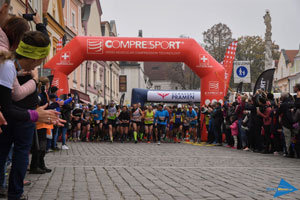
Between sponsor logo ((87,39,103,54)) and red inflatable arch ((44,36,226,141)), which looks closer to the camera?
red inflatable arch ((44,36,226,141))


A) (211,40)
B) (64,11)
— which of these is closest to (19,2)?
(64,11)

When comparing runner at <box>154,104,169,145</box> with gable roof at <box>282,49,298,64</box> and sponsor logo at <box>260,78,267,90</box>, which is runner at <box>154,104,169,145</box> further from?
gable roof at <box>282,49,298,64</box>

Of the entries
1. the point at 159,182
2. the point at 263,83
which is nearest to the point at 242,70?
the point at 263,83

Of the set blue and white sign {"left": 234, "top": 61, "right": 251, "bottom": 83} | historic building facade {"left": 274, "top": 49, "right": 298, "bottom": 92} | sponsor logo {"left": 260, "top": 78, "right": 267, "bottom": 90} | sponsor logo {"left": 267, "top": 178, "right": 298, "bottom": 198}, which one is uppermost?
historic building facade {"left": 274, "top": 49, "right": 298, "bottom": 92}

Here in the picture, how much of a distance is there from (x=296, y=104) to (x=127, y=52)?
1062 centimetres

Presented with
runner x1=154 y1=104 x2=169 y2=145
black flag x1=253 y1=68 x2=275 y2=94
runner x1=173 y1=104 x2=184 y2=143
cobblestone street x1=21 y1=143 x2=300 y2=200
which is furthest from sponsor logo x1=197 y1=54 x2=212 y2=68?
cobblestone street x1=21 y1=143 x2=300 y2=200

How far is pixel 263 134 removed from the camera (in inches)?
576

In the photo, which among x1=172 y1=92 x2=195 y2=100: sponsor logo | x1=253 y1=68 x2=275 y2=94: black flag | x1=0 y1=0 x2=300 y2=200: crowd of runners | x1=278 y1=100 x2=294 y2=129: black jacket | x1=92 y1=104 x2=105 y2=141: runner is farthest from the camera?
x1=172 y1=92 x2=195 y2=100: sponsor logo

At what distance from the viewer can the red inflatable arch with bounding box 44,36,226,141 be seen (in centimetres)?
2052

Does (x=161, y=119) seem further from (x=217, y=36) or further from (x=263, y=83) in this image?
(x=217, y=36)

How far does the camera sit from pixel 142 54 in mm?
20719

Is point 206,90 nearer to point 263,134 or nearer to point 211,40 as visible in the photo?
point 263,134

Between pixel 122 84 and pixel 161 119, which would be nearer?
pixel 161 119

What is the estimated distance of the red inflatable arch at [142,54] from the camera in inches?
808
